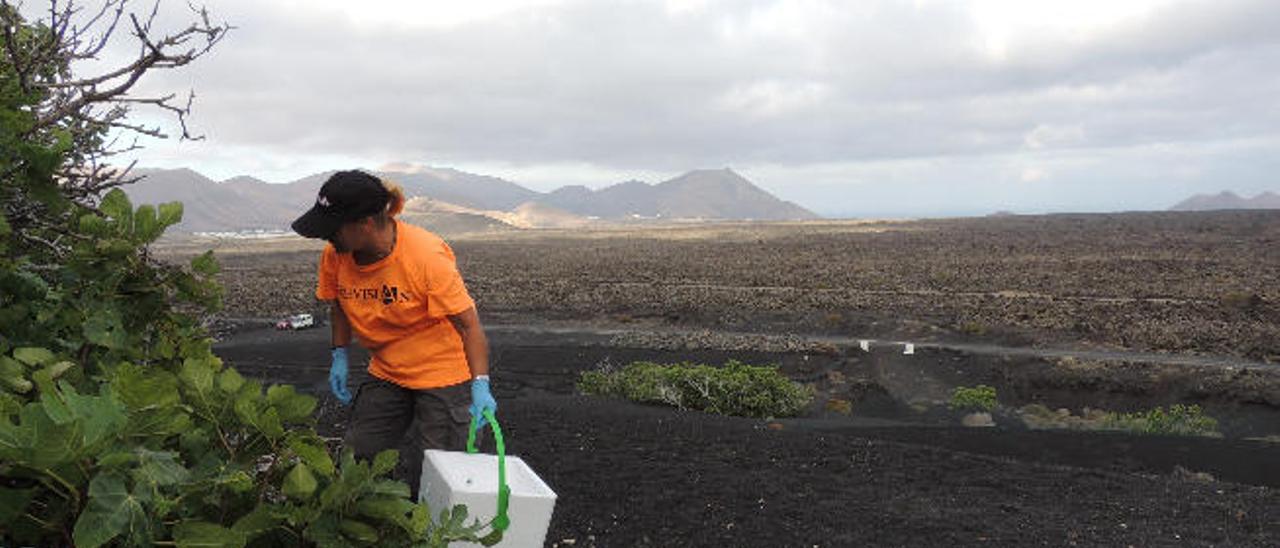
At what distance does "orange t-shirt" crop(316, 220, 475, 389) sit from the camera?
3857 mm

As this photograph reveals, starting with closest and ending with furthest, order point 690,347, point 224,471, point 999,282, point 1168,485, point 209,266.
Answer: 1. point 224,471
2. point 209,266
3. point 1168,485
4. point 690,347
5. point 999,282

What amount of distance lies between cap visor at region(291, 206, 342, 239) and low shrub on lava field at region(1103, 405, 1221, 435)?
11.5 m

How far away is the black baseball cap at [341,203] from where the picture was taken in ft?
12.0

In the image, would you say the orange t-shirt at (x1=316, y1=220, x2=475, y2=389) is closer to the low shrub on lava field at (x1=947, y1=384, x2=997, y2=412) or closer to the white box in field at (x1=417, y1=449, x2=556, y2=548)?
the white box in field at (x1=417, y1=449, x2=556, y2=548)

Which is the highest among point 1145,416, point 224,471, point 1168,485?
point 224,471

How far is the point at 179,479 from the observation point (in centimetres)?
144

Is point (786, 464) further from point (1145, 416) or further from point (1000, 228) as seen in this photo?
point (1000, 228)

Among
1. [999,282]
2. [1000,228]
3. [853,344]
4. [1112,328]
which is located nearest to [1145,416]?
[853,344]

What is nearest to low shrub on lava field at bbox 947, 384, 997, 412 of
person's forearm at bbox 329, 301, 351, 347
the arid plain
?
the arid plain

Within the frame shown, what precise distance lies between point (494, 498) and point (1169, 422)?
13183mm

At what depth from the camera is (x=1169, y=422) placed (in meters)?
13.3

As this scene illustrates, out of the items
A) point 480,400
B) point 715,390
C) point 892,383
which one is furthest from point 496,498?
point 892,383

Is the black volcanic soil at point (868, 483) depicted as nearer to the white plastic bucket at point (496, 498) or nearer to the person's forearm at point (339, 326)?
the person's forearm at point (339, 326)

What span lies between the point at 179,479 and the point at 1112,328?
2349cm
